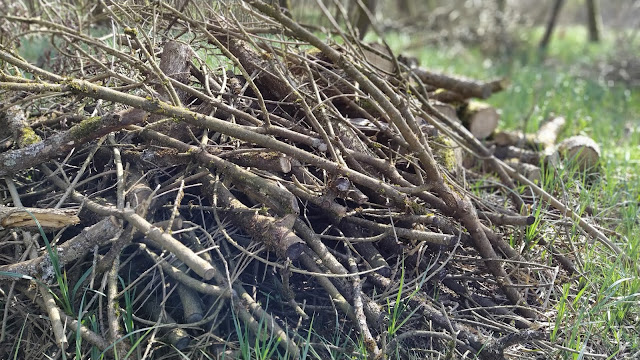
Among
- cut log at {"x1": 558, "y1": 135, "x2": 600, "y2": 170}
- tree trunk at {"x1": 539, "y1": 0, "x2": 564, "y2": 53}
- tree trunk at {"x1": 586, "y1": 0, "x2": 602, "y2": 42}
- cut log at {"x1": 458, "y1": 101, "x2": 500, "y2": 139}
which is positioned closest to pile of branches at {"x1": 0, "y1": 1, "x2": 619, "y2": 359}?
cut log at {"x1": 558, "y1": 135, "x2": 600, "y2": 170}

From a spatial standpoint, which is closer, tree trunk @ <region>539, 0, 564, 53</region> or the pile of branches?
A: the pile of branches

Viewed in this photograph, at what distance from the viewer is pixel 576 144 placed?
14.0 ft

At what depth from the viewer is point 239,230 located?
8.79 feet

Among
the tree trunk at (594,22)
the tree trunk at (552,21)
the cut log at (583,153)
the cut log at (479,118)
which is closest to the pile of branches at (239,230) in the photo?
the cut log at (583,153)

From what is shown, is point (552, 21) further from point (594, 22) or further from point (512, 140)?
point (512, 140)

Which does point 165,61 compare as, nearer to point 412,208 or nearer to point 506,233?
point 412,208

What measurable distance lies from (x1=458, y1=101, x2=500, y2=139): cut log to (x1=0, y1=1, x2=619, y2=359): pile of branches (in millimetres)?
1670

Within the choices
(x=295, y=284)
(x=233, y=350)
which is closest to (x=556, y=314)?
(x=295, y=284)

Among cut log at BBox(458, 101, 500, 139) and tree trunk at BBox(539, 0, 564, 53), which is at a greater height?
cut log at BBox(458, 101, 500, 139)

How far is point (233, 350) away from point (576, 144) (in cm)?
319

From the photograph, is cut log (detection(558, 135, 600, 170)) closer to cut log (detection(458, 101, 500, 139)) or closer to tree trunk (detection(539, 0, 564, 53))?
cut log (detection(458, 101, 500, 139))

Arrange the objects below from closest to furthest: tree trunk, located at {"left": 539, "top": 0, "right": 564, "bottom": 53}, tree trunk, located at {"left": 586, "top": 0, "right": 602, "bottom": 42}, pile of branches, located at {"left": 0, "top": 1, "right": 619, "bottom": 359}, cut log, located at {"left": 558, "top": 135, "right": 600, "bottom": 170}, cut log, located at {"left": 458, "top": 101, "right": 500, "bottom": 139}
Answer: pile of branches, located at {"left": 0, "top": 1, "right": 619, "bottom": 359} < cut log, located at {"left": 558, "top": 135, "right": 600, "bottom": 170} < cut log, located at {"left": 458, "top": 101, "right": 500, "bottom": 139} < tree trunk, located at {"left": 539, "top": 0, "right": 564, "bottom": 53} < tree trunk, located at {"left": 586, "top": 0, "right": 602, "bottom": 42}

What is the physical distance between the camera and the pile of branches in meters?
2.29

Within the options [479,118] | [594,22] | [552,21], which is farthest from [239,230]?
[594,22]
